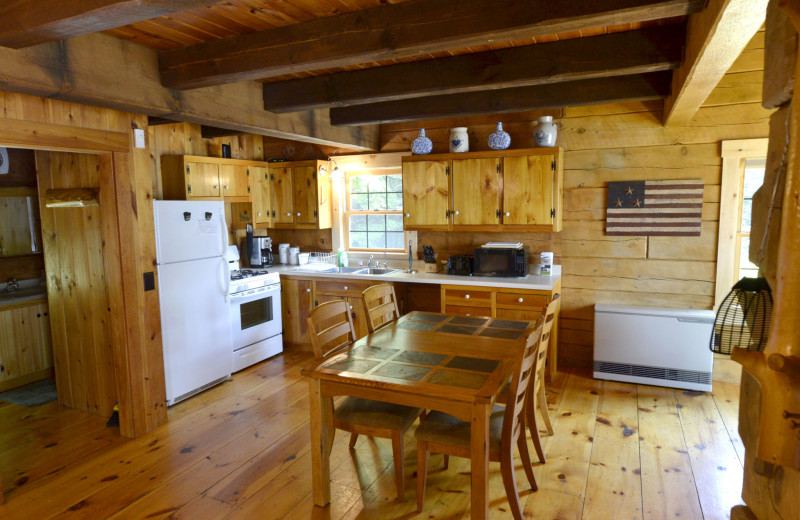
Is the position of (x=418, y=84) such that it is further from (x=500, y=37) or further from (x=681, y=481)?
(x=681, y=481)

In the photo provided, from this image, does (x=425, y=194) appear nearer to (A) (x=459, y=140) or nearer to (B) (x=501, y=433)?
(A) (x=459, y=140)

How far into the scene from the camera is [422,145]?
460 centimetres

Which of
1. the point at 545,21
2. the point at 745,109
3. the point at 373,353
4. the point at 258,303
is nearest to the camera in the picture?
the point at 545,21

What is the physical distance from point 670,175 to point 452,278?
80.4 inches

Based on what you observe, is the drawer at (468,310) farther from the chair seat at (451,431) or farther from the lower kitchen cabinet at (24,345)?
the lower kitchen cabinet at (24,345)

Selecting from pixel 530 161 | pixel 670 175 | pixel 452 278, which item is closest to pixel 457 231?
pixel 452 278

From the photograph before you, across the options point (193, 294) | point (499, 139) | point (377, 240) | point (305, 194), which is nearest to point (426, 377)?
point (193, 294)

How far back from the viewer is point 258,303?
475 cm

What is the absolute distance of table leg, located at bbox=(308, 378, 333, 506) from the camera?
2416 millimetres

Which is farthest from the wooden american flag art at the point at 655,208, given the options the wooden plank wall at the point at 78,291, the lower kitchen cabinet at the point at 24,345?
the lower kitchen cabinet at the point at 24,345

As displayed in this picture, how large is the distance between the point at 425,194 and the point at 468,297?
42.9 inches

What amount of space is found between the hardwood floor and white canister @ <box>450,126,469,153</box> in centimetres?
231

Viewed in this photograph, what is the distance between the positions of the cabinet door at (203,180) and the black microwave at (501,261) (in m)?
2.53

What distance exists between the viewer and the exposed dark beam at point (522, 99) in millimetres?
3449
